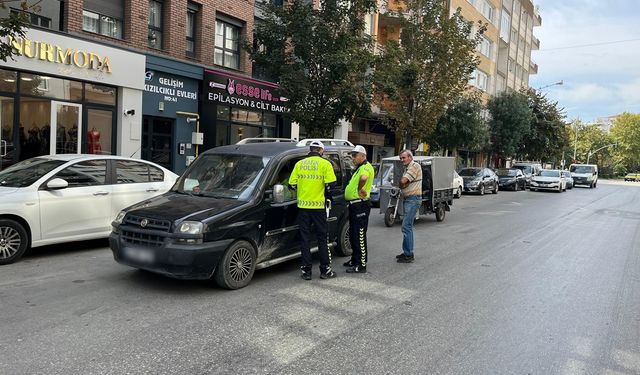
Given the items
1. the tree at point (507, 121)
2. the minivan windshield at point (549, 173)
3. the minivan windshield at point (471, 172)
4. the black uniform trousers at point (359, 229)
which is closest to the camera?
the black uniform trousers at point (359, 229)

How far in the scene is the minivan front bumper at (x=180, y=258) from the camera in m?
5.72

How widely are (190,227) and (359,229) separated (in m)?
2.57

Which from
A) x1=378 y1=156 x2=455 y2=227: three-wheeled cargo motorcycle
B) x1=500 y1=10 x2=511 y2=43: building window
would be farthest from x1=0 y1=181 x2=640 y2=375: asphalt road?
x1=500 y1=10 x2=511 y2=43: building window

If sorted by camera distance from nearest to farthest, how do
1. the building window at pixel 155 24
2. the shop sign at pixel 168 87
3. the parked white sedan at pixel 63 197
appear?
the parked white sedan at pixel 63 197 < the shop sign at pixel 168 87 < the building window at pixel 155 24

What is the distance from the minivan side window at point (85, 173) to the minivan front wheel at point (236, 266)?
3.36 m

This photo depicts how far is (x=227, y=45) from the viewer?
1900cm

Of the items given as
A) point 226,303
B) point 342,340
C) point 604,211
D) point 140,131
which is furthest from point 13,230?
point 604,211

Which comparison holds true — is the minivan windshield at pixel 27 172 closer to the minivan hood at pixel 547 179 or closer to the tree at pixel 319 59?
the tree at pixel 319 59

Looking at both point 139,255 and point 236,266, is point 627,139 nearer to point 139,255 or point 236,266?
point 236,266

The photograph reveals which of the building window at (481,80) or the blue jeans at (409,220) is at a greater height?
the building window at (481,80)

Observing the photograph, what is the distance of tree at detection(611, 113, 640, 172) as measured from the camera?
3952 inches

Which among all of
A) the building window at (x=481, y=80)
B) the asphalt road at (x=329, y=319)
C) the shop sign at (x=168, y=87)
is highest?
the building window at (x=481, y=80)

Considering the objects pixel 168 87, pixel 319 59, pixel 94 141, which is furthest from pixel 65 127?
pixel 319 59

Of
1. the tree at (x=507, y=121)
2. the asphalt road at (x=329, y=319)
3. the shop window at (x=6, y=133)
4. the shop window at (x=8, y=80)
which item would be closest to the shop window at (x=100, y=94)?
the shop window at (x=8, y=80)
